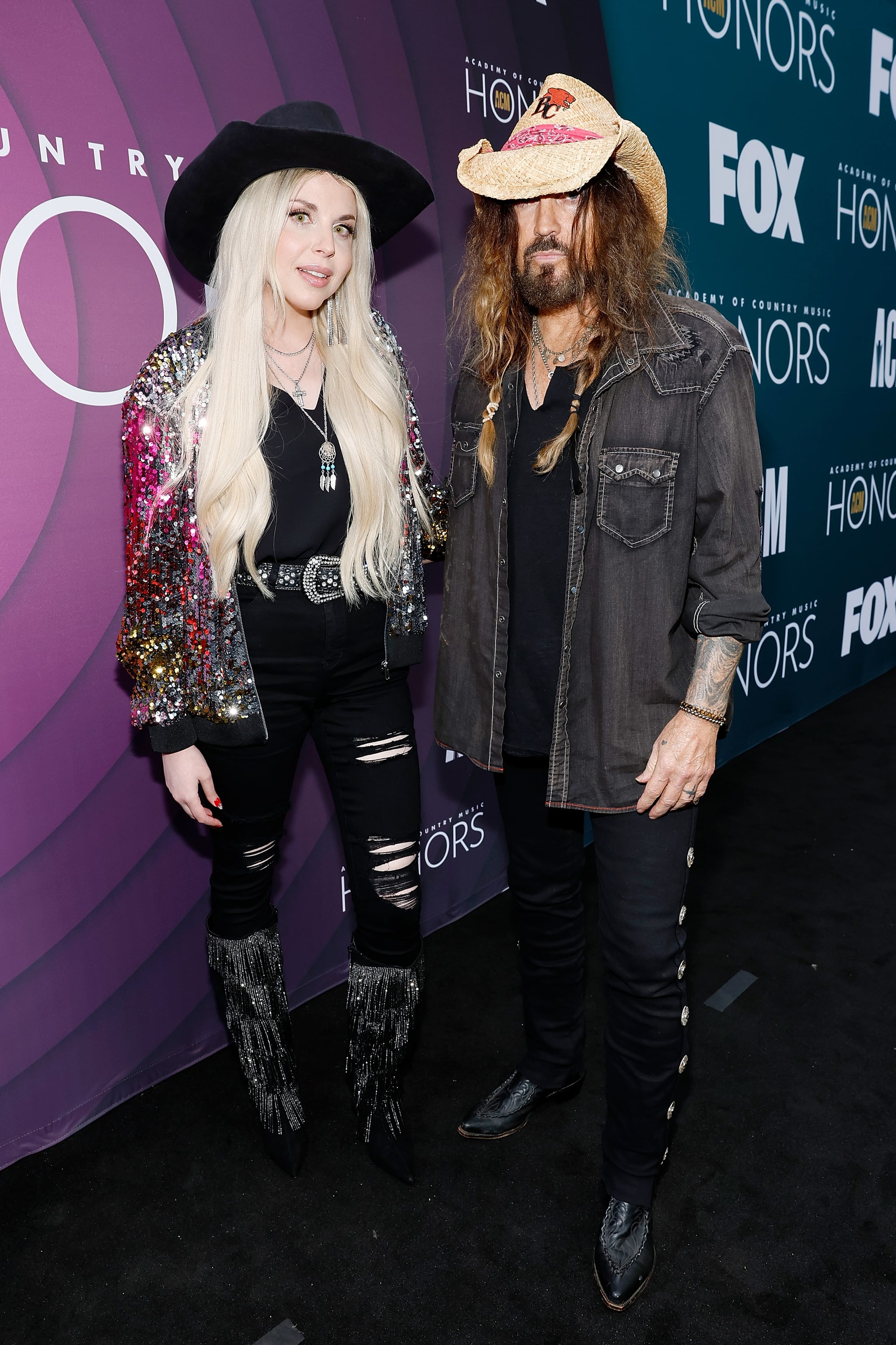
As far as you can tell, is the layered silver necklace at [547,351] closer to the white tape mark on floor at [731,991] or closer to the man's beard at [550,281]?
the man's beard at [550,281]

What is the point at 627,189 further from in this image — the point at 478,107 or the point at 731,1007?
the point at 731,1007

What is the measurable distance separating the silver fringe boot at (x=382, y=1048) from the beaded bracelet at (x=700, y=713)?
80 centimetres

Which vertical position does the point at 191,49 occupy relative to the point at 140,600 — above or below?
above

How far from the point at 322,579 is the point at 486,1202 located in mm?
1228

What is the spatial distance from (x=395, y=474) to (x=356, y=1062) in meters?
1.18

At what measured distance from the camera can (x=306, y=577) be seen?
1.64 meters

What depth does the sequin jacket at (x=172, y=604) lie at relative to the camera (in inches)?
60.7

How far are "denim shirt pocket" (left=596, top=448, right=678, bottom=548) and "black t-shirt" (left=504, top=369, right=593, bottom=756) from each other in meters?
0.08

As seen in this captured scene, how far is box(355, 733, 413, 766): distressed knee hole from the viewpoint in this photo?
1795 mm

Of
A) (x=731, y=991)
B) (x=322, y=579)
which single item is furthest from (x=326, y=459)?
(x=731, y=991)

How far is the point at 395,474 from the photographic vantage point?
1706 mm

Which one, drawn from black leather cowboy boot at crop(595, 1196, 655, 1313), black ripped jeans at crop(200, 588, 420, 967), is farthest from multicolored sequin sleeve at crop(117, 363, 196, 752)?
black leather cowboy boot at crop(595, 1196, 655, 1313)

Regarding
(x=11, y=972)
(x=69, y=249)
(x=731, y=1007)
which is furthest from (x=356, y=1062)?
(x=69, y=249)

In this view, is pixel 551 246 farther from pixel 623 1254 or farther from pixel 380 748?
pixel 623 1254
